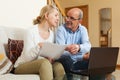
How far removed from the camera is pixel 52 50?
6.09 ft

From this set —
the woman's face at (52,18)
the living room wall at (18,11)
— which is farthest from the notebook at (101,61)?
the living room wall at (18,11)

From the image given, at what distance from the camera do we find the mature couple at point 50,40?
1.81 metres

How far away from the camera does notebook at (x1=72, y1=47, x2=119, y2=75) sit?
1732 millimetres

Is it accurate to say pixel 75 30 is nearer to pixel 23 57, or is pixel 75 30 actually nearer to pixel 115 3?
pixel 23 57

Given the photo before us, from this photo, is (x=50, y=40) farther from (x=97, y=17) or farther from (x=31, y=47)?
(x=97, y=17)

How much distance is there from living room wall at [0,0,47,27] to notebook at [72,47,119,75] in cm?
139

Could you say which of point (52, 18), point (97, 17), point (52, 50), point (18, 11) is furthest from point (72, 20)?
point (97, 17)

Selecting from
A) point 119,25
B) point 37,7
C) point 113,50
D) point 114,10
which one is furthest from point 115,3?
point 113,50

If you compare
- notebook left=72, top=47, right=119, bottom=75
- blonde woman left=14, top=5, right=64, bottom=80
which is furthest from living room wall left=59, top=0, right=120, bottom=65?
notebook left=72, top=47, right=119, bottom=75

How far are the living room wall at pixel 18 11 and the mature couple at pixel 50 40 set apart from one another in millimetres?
715

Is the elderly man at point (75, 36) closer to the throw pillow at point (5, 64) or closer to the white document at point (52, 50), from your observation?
the white document at point (52, 50)

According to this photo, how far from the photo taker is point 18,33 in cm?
240

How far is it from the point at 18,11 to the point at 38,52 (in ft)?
4.13

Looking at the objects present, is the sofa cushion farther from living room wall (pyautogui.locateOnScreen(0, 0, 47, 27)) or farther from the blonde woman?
living room wall (pyautogui.locateOnScreen(0, 0, 47, 27))
